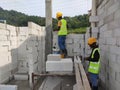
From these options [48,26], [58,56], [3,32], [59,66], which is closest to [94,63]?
[59,66]

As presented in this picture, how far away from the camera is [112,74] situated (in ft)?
18.4

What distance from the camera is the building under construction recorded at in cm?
546

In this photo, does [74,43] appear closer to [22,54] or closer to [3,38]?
[22,54]

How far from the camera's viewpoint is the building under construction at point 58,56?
546 cm

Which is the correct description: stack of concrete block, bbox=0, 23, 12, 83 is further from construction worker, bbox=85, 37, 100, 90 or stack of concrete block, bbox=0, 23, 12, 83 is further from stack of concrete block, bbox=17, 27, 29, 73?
construction worker, bbox=85, 37, 100, 90

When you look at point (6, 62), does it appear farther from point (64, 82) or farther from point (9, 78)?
point (64, 82)

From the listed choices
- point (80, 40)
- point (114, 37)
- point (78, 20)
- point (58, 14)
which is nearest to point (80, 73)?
point (114, 37)

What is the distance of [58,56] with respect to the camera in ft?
22.8

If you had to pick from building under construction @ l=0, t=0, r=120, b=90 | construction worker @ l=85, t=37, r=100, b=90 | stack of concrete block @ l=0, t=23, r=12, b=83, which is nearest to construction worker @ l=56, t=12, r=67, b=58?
building under construction @ l=0, t=0, r=120, b=90

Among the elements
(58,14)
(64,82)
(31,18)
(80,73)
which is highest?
(31,18)

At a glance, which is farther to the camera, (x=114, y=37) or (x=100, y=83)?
(x=100, y=83)

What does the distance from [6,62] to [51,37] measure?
215 centimetres

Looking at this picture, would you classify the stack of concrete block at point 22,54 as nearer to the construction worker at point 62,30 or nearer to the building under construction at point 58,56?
the building under construction at point 58,56

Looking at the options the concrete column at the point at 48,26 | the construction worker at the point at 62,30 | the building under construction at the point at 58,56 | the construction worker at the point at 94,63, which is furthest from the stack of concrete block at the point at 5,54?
the construction worker at the point at 94,63
